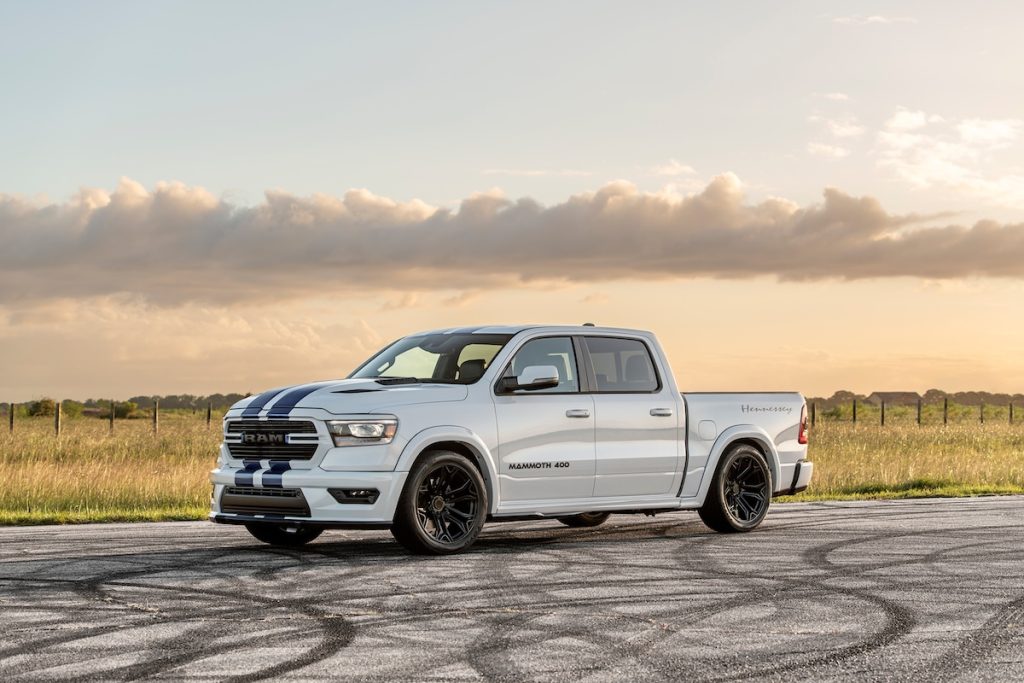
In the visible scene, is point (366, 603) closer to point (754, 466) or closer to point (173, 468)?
point (754, 466)

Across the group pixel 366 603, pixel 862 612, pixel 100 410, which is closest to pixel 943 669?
pixel 862 612

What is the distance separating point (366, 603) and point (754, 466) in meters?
6.73

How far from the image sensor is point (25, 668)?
7285 millimetres

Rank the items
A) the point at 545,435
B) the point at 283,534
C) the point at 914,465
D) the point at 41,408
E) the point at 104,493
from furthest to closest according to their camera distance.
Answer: the point at 41,408
the point at 914,465
the point at 104,493
the point at 283,534
the point at 545,435

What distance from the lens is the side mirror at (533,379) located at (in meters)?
12.9

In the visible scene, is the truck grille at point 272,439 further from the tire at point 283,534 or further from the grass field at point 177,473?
the grass field at point 177,473

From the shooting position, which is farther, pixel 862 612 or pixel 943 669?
pixel 862 612

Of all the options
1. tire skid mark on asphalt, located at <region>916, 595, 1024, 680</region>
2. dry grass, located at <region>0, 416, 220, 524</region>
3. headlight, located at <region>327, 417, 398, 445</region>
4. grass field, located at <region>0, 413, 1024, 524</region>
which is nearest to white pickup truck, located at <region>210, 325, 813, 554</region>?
headlight, located at <region>327, 417, 398, 445</region>

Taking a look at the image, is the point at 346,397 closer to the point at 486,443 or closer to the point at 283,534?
the point at 486,443

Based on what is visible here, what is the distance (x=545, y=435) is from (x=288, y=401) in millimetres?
2363

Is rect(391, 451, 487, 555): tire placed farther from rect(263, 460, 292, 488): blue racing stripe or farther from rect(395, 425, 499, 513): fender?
rect(263, 460, 292, 488): blue racing stripe

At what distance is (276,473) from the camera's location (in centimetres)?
1243

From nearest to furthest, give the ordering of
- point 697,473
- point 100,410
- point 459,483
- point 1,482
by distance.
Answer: point 459,483 → point 697,473 → point 1,482 → point 100,410

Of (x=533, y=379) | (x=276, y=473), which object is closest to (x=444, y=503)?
(x=533, y=379)
